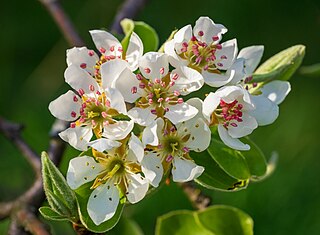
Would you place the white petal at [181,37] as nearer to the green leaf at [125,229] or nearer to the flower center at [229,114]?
the flower center at [229,114]

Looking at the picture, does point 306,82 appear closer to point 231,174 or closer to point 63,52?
point 63,52

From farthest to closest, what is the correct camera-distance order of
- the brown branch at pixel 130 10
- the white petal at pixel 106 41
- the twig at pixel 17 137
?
the brown branch at pixel 130 10
the twig at pixel 17 137
the white petal at pixel 106 41

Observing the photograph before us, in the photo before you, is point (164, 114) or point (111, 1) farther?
point (111, 1)

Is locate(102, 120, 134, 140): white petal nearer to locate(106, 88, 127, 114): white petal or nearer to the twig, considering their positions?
locate(106, 88, 127, 114): white petal

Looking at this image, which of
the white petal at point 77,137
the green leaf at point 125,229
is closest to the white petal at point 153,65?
the white petal at point 77,137

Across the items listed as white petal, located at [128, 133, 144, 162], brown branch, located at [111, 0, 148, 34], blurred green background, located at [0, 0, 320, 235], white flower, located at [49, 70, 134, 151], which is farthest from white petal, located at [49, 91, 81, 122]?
blurred green background, located at [0, 0, 320, 235]

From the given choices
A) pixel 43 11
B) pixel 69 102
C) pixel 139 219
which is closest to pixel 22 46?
pixel 43 11
